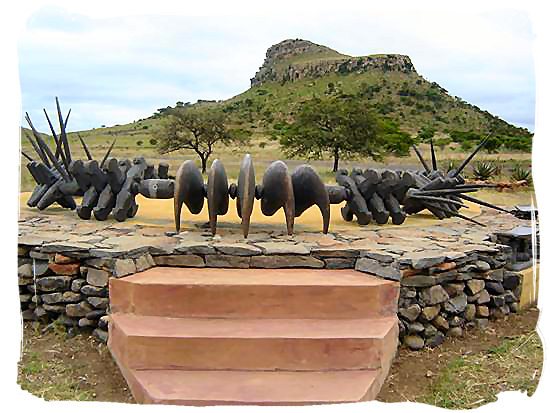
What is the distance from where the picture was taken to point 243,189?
5.13 m

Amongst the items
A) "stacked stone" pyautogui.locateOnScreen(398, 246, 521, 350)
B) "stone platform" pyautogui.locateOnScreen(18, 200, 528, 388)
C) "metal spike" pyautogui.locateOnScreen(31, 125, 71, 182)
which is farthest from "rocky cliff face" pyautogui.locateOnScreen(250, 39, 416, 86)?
"stone platform" pyautogui.locateOnScreen(18, 200, 528, 388)

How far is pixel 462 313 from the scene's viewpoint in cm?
511

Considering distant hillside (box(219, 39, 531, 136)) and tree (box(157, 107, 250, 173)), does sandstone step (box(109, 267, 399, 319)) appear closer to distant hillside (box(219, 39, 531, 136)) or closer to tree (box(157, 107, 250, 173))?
tree (box(157, 107, 250, 173))

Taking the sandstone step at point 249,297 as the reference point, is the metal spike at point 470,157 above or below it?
above

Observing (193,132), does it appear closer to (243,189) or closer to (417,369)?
(243,189)

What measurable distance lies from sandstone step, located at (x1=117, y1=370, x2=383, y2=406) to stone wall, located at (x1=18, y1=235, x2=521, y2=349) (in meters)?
0.99

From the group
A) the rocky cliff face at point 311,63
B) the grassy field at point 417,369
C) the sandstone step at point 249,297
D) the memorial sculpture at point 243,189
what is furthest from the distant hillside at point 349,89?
the sandstone step at point 249,297

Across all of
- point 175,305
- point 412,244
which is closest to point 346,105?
point 412,244

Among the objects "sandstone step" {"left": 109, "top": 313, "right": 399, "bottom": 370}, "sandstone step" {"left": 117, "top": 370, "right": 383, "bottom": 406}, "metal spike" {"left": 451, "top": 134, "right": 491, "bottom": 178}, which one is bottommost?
"sandstone step" {"left": 117, "top": 370, "right": 383, "bottom": 406}

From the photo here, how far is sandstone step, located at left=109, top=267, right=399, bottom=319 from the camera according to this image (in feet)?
13.9

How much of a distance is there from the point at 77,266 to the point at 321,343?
228cm

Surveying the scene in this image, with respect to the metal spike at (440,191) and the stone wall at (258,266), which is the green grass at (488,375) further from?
the metal spike at (440,191)

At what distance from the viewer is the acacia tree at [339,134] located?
20.7 m

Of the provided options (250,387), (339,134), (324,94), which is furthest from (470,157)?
(324,94)
